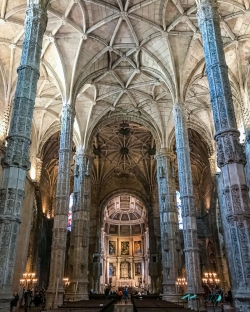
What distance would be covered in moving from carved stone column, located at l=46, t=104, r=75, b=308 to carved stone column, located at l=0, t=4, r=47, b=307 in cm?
778

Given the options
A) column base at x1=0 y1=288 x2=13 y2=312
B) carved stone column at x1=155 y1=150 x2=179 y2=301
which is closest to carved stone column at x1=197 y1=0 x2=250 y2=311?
column base at x1=0 y1=288 x2=13 y2=312

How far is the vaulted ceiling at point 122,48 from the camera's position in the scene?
727 inches

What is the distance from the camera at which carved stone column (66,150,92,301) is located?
70.8ft

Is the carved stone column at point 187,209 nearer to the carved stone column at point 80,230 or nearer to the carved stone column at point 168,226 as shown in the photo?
the carved stone column at point 168,226

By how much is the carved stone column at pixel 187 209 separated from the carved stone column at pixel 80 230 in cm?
932

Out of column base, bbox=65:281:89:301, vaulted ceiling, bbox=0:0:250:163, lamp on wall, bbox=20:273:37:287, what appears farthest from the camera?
column base, bbox=65:281:89:301

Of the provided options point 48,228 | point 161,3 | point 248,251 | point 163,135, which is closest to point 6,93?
point 161,3

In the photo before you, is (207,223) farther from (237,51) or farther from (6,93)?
(6,93)

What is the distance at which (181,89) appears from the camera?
827 inches

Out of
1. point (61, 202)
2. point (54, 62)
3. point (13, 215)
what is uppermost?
point (54, 62)

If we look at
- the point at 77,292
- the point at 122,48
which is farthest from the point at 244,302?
the point at 122,48

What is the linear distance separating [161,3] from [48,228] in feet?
104

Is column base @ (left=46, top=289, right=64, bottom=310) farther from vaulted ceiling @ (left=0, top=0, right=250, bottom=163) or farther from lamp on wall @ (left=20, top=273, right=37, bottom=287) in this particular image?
vaulted ceiling @ (left=0, top=0, right=250, bottom=163)

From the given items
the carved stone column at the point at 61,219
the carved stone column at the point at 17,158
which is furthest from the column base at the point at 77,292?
the carved stone column at the point at 17,158
